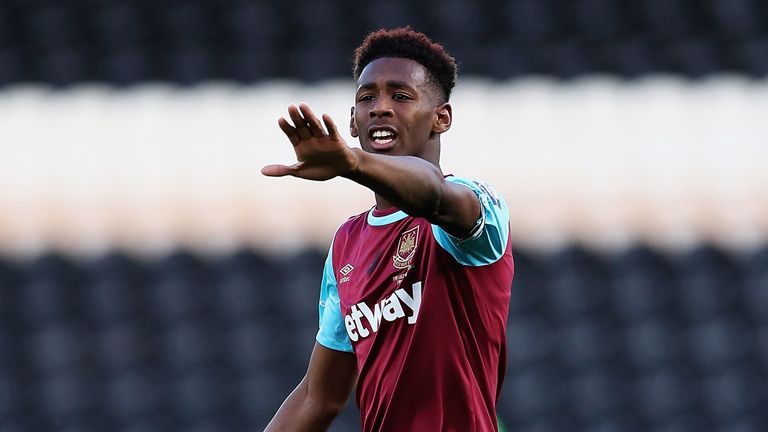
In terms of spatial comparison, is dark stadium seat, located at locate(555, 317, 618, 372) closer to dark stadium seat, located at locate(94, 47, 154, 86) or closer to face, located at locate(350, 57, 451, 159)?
dark stadium seat, located at locate(94, 47, 154, 86)

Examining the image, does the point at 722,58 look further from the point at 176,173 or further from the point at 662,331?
the point at 176,173

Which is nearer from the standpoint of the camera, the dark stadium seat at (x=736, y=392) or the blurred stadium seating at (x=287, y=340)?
the blurred stadium seating at (x=287, y=340)

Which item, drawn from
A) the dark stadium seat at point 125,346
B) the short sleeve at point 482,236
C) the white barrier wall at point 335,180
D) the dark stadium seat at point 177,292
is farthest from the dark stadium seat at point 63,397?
the short sleeve at point 482,236

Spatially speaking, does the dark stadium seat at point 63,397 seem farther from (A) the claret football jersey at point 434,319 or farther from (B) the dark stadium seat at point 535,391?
(A) the claret football jersey at point 434,319

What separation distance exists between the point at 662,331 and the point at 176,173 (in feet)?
6.71

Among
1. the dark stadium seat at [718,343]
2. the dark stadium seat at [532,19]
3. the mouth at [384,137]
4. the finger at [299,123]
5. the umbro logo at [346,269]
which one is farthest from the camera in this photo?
A: the dark stadium seat at [532,19]

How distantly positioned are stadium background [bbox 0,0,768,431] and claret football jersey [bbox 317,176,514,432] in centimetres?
260

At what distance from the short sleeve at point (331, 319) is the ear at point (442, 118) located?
37 cm

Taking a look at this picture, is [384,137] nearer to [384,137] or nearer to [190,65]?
[384,137]

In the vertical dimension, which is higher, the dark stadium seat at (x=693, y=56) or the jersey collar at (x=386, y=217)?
the dark stadium seat at (x=693, y=56)

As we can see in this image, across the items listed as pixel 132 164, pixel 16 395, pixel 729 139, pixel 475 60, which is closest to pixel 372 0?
pixel 475 60

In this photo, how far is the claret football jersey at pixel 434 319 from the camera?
2.50 m

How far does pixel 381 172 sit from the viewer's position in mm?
2199

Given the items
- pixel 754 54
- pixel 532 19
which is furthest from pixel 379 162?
pixel 754 54
